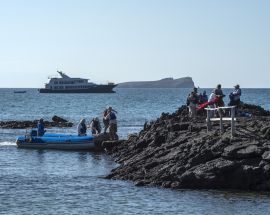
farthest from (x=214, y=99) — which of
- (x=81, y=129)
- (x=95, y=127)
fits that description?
(x=81, y=129)

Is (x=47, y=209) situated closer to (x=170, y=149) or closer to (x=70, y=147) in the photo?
(x=170, y=149)

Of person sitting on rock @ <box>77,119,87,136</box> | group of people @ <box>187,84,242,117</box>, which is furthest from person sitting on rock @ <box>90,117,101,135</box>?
group of people @ <box>187,84,242,117</box>

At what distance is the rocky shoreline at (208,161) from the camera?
79.4ft

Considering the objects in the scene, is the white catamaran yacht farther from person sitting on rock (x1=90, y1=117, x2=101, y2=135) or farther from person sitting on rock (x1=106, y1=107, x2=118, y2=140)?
person sitting on rock (x1=106, y1=107, x2=118, y2=140)

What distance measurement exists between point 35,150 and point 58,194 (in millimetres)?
17449

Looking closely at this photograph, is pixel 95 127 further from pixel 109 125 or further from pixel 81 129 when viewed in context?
pixel 109 125

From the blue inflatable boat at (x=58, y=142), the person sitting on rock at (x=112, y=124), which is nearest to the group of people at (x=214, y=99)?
the person sitting on rock at (x=112, y=124)

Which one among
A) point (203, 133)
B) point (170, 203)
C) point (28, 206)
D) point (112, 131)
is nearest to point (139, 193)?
point (170, 203)

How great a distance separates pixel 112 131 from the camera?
132ft

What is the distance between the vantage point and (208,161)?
2530 cm

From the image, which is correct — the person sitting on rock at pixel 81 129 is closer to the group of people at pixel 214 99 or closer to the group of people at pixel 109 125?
the group of people at pixel 109 125

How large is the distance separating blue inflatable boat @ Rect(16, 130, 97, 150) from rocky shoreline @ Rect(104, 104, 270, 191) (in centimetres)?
948

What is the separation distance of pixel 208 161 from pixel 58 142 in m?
18.1

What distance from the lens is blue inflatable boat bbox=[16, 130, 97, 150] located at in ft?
134
